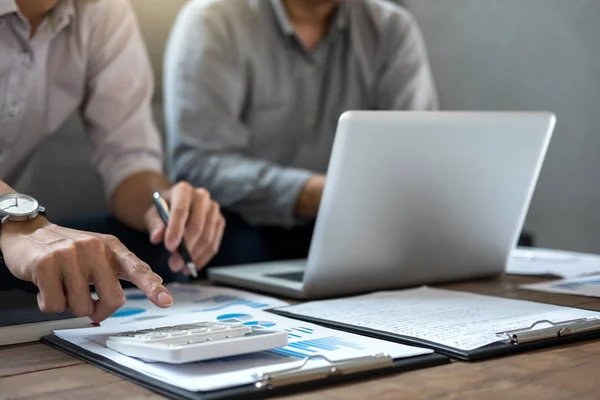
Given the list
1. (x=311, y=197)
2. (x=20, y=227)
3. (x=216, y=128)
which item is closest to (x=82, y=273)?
(x=20, y=227)

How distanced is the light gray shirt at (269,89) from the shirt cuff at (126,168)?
228mm

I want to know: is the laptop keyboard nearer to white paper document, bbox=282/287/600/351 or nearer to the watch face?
white paper document, bbox=282/287/600/351

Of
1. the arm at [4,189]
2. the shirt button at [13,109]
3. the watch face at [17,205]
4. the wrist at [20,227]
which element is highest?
the shirt button at [13,109]

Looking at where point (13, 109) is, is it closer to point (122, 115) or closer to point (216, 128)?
point (122, 115)

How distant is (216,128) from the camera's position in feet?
5.88

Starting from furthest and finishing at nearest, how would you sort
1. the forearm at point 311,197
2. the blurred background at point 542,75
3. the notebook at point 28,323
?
the blurred background at point 542,75
the forearm at point 311,197
the notebook at point 28,323

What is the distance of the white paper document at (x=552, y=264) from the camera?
130cm

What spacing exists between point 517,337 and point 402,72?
4.16 ft

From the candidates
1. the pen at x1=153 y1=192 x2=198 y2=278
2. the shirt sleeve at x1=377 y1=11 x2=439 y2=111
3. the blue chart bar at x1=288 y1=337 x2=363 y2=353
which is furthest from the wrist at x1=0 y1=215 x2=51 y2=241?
the shirt sleeve at x1=377 y1=11 x2=439 y2=111

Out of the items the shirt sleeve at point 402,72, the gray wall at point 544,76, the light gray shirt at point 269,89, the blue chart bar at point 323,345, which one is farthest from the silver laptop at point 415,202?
the gray wall at point 544,76

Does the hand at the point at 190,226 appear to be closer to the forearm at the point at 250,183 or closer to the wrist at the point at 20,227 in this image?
the wrist at the point at 20,227

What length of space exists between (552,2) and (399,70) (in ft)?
2.33

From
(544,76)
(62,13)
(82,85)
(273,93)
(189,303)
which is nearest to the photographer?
(189,303)

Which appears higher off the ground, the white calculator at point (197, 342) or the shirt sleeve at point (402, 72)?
the shirt sleeve at point (402, 72)
